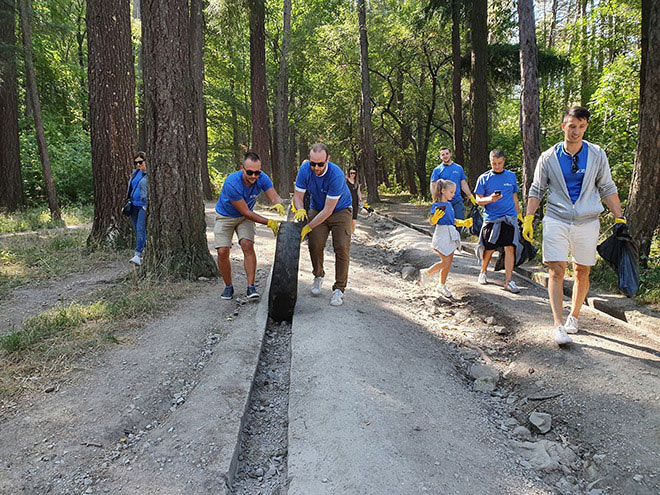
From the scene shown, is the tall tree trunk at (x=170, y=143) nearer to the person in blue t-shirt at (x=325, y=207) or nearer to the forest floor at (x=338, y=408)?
the forest floor at (x=338, y=408)

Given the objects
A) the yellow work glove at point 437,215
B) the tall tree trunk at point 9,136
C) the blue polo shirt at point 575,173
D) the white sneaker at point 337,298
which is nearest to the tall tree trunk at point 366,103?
the tall tree trunk at point 9,136

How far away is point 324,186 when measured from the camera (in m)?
5.54

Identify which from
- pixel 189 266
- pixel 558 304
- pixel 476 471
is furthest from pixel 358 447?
pixel 189 266

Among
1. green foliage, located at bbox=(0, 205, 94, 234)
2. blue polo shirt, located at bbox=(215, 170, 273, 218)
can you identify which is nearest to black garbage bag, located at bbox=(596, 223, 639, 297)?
blue polo shirt, located at bbox=(215, 170, 273, 218)

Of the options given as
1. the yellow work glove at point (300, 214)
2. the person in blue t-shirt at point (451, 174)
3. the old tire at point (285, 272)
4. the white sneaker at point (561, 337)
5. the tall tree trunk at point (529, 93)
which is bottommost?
the white sneaker at point (561, 337)

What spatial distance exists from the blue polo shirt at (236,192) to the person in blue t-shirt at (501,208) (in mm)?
3217

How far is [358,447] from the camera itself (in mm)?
2963

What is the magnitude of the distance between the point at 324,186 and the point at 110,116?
541 cm

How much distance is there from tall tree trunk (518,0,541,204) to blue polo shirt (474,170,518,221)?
9.51ft

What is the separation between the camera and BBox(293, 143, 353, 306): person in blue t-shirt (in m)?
5.39

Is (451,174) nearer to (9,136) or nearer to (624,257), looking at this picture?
(624,257)

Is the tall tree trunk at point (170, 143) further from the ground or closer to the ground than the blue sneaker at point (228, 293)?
further from the ground

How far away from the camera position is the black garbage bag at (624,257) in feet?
14.9

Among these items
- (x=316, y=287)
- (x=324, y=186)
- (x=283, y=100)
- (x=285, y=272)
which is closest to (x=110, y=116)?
(x=324, y=186)
